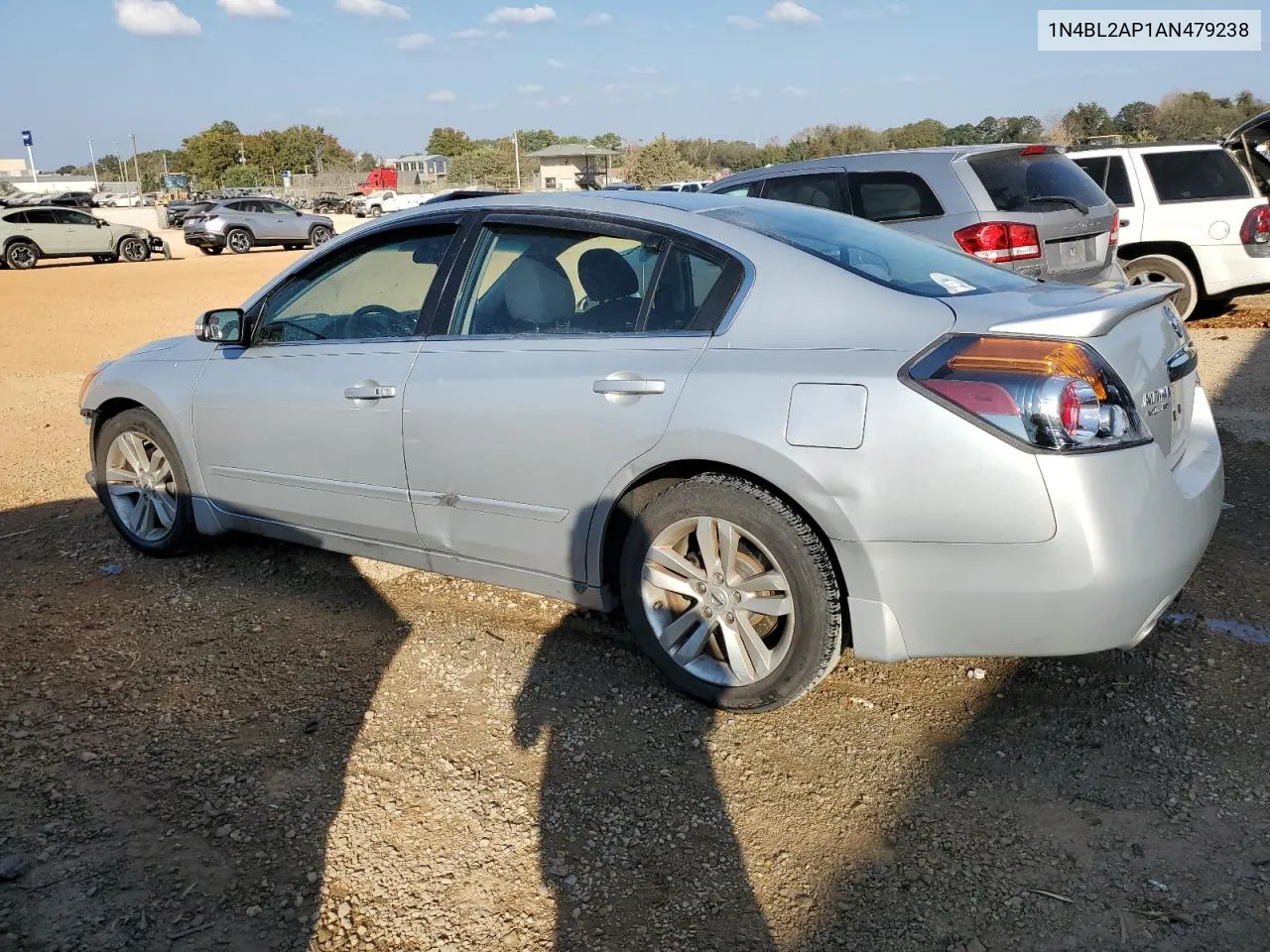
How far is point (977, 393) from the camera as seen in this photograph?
108 inches

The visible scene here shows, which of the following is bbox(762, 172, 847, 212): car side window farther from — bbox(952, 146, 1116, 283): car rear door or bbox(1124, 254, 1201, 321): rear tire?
bbox(1124, 254, 1201, 321): rear tire

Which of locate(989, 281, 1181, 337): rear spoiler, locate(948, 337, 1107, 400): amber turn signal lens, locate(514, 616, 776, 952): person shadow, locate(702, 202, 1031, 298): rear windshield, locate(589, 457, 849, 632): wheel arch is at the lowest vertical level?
locate(514, 616, 776, 952): person shadow

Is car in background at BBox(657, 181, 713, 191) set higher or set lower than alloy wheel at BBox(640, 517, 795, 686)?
higher

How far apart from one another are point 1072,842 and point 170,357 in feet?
13.5

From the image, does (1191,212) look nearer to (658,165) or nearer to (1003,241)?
(1003,241)

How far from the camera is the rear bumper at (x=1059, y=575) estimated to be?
2.70 m

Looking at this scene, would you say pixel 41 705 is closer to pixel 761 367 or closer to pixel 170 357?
pixel 170 357

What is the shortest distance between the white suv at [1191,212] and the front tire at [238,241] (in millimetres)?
27817

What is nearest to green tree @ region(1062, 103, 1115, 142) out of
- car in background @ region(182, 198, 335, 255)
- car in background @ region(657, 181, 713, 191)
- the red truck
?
car in background @ region(657, 181, 713, 191)

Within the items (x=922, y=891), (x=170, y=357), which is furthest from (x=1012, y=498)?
(x=170, y=357)

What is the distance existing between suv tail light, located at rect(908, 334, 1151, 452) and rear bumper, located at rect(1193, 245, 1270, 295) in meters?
8.53

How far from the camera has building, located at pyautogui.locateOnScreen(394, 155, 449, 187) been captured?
280 ft

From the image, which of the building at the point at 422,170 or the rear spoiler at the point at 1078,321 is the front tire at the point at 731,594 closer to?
the rear spoiler at the point at 1078,321

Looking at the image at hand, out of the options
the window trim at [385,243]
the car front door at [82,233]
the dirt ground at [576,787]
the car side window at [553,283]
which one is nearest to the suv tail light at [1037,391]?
the dirt ground at [576,787]
